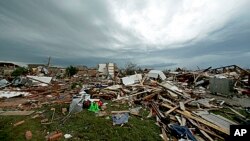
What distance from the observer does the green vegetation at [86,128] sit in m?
6.25

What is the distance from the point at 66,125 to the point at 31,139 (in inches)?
53.6

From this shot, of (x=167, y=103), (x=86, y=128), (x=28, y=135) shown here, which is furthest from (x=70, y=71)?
(x=28, y=135)

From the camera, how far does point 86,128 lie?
6.88 m

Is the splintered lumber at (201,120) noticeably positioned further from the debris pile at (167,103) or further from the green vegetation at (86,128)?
the green vegetation at (86,128)

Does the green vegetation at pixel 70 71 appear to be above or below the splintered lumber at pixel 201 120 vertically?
above

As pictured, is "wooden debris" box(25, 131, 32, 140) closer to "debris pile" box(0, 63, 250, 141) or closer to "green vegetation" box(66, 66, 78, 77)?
"debris pile" box(0, 63, 250, 141)

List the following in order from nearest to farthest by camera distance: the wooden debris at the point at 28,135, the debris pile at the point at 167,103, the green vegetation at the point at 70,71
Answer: the wooden debris at the point at 28,135 < the debris pile at the point at 167,103 < the green vegetation at the point at 70,71

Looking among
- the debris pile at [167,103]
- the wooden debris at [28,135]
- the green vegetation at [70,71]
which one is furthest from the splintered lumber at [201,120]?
the green vegetation at [70,71]

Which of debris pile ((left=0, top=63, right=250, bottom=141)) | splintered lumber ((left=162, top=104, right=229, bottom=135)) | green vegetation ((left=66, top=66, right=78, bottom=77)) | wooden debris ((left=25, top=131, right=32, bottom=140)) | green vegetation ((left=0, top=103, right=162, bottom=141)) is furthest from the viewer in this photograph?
green vegetation ((left=66, top=66, right=78, bottom=77))

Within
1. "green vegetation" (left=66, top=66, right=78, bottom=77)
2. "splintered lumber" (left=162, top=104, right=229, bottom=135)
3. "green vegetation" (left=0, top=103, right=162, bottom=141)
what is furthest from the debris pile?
"green vegetation" (left=66, top=66, right=78, bottom=77)

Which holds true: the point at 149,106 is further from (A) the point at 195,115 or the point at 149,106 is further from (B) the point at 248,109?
(B) the point at 248,109

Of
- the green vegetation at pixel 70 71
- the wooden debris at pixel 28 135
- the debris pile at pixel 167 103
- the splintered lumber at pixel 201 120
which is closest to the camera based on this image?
the wooden debris at pixel 28 135

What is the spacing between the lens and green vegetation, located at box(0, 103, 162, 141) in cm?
625

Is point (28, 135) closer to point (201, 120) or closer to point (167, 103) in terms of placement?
point (201, 120)
